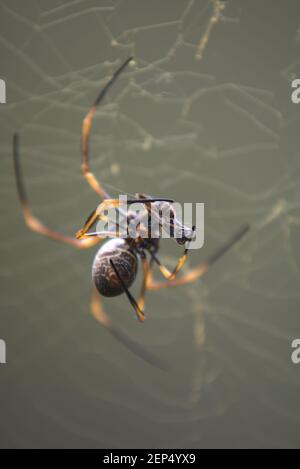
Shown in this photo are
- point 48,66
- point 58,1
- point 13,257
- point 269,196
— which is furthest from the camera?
point 13,257

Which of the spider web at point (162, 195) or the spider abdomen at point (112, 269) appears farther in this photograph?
the spider web at point (162, 195)

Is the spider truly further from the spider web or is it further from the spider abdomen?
the spider web

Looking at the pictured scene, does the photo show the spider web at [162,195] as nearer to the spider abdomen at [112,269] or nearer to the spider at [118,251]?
the spider at [118,251]

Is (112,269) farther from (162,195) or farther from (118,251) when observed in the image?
(162,195)

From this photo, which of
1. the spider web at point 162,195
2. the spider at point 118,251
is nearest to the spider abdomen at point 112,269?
the spider at point 118,251

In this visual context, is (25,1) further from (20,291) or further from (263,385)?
(263,385)

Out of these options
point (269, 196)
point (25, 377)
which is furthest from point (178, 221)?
point (25, 377)
